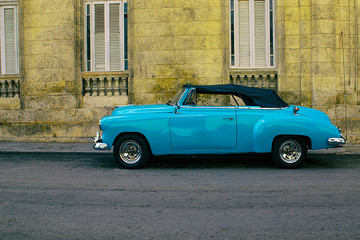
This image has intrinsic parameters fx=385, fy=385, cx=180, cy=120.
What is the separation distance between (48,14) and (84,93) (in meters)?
2.90

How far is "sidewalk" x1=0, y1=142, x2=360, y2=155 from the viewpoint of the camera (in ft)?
32.9

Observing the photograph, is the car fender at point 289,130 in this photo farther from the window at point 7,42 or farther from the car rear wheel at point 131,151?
the window at point 7,42

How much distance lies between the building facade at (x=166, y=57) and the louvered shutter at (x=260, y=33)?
1.3 inches

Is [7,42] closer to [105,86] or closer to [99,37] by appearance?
[99,37]

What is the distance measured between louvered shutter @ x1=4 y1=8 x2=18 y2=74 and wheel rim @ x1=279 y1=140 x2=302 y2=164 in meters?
10.3

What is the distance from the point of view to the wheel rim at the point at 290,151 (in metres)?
7.60

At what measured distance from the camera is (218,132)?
7.54 metres

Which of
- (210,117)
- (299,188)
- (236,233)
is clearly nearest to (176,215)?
(236,233)

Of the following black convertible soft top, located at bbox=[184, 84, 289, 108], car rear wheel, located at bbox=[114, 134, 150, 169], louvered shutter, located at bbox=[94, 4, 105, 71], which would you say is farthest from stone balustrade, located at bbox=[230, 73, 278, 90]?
car rear wheel, located at bbox=[114, 134, 150, 169]

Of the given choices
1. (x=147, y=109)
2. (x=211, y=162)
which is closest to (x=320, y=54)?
(x=211, y=162)

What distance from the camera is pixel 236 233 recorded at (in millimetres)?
3883

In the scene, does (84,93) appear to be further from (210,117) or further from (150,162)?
(210,117)

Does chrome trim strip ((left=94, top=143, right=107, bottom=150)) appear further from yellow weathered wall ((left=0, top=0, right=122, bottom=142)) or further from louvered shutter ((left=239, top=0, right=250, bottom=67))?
louvered shutter ((left=239, top=0, right=250, bottom=67))

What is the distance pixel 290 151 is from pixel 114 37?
26.4 feet
